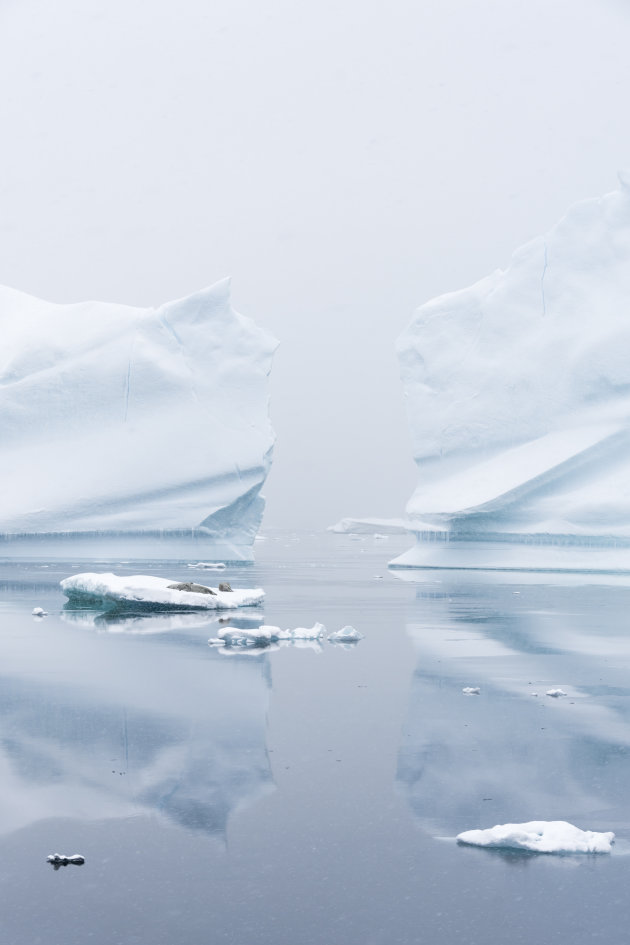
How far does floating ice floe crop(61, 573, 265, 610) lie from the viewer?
11141 millimetres

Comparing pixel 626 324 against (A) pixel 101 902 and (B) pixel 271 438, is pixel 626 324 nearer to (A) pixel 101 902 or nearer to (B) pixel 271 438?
(B) pixel 271 438

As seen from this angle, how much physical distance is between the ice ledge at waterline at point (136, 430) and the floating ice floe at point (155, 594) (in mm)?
10781

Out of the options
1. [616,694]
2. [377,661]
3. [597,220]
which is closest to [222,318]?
[597,220]

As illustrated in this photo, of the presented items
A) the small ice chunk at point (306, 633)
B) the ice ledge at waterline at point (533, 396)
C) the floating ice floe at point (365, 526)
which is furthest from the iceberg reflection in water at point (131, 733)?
the floating ice floe at point (365, 526)

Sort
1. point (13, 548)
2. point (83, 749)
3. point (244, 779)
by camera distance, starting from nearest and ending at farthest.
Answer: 1. point (244, 779)
2. point (83, 749)
3. point (13, 548)

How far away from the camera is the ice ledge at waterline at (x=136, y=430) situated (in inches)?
889

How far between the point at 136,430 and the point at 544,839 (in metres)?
20.6

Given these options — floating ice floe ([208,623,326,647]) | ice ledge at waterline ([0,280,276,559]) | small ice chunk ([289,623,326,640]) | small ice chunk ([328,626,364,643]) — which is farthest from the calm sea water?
ice ledge at waterline ([0,280,276,559])

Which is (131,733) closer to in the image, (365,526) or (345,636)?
(345,636)

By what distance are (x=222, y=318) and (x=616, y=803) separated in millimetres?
21731

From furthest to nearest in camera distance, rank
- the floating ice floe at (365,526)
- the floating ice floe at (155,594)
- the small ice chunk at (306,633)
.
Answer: the floating ice floe at (365,526)
the floating ice floe at (155,594)
the small ice chunk at (306,633)

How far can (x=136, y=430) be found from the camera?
77.0ft

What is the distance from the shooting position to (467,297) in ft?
77.5

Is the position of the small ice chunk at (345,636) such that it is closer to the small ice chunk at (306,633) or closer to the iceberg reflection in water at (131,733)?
the small ice chunk at (306,633)
